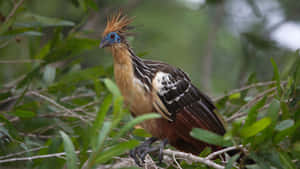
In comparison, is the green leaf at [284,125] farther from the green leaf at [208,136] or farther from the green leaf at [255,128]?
the green leaf at [208,136]

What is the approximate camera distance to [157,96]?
2674 mm

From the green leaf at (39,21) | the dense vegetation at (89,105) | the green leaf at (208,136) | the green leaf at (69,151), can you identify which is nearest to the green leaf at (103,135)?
the dense vegetation at (89,105)

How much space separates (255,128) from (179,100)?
3.71ft

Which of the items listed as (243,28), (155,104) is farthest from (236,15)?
(155,104)

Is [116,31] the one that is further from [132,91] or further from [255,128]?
[255,128]

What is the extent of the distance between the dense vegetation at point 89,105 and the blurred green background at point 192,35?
0.03 metres

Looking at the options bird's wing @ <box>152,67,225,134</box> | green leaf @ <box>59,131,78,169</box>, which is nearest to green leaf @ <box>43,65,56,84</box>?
bird's wing @ <box>152,67,225,134</box>

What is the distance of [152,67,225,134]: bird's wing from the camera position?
2.69 metres

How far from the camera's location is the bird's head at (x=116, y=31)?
2.70m

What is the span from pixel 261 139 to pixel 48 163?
135cm

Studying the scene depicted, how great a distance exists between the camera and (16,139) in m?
2.49

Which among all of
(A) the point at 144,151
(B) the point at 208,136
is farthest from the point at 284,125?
(A) the point at 144,151

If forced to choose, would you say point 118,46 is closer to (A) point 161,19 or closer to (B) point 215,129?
(B) point 215,129

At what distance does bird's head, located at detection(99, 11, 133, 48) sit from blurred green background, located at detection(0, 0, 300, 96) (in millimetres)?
363
